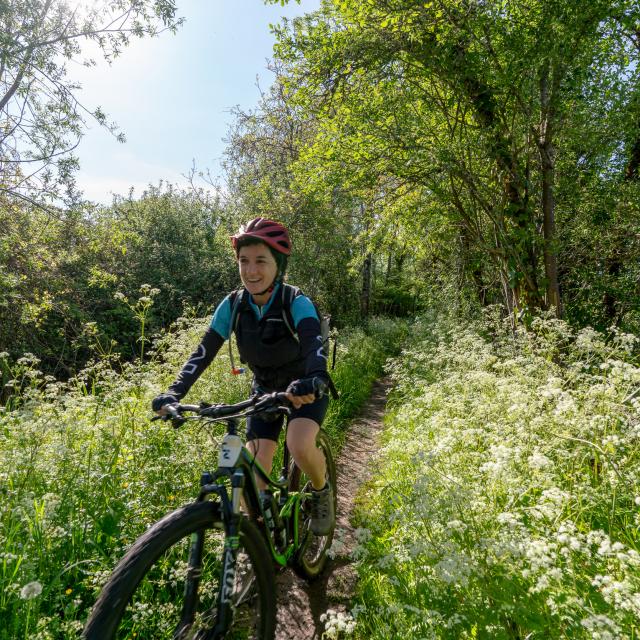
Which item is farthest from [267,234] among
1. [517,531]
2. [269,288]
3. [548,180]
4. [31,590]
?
[548,180]

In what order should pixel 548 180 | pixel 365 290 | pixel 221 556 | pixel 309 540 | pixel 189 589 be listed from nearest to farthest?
pixel 189 589
pixel 221 556
pixel 309 540
pixel 548 180
pixel 365 290

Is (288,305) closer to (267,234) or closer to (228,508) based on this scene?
(267,234)

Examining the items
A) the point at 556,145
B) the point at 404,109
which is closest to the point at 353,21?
the point at 404,109

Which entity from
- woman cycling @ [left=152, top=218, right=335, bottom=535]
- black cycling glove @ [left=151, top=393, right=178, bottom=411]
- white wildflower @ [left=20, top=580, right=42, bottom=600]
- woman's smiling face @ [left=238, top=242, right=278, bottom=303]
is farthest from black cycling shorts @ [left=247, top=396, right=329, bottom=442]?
white wildflower @ [left=20, top=580, right=42, bottom=600]

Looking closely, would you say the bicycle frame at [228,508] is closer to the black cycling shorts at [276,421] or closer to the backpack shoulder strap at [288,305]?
the black cycling shorts at [276,421]

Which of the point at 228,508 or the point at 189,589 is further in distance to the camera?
the point at 228,508

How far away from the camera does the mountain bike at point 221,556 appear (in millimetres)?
1636

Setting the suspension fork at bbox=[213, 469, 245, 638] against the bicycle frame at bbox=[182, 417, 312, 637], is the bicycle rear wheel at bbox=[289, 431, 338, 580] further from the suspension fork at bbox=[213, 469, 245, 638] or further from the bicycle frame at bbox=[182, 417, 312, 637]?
the suspension fork at bbox=[213, 469, 245, 638]

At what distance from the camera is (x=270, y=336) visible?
3072 mm

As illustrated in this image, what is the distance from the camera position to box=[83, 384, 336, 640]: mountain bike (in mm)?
1636

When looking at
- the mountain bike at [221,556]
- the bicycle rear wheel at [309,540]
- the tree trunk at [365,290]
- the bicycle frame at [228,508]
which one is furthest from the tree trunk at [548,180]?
the tree trunk at [365,290]

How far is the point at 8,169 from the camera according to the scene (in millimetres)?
7734

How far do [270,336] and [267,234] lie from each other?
0.77 m

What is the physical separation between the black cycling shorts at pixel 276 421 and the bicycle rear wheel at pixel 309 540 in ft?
1.54
